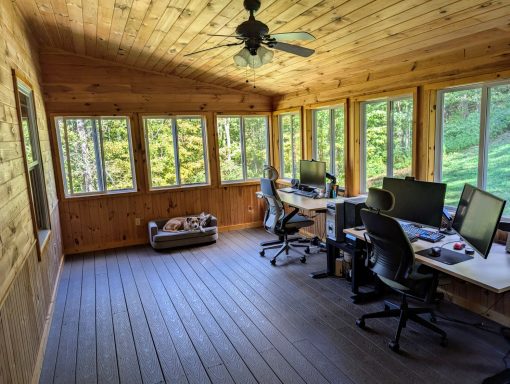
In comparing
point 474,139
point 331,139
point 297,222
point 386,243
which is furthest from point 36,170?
point 474,139

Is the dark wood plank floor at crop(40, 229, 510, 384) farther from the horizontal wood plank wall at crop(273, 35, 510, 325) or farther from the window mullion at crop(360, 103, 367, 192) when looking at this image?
the window mullion at crop(360, 103, 367, 192)

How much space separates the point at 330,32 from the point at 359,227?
5.98 feet

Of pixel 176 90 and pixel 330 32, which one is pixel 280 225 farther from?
pixel 176 90

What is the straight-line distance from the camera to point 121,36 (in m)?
3.89

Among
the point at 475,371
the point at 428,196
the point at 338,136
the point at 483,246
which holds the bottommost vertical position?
the point at 475,371

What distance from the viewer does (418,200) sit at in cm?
304

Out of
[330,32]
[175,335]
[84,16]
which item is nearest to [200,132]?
[84,16]

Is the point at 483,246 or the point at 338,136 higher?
the point at 338,136

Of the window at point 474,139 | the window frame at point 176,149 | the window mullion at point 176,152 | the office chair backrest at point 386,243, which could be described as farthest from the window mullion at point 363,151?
the window mullion at point 176,152

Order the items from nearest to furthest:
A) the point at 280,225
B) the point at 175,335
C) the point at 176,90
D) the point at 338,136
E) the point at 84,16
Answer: the point at 175,335, the point at 84,16, the point at 280,225, the point at 338,136, the point at 176,90

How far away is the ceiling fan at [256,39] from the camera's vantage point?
7.76ft

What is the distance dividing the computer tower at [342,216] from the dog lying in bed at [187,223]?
82.4 inches

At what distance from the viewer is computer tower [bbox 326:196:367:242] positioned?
369cm

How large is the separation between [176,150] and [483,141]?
4.19 metres
